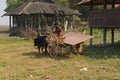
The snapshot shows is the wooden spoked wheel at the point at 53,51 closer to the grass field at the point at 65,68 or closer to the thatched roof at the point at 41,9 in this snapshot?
the grass field at the point at 65,68

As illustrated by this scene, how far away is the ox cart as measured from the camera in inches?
752

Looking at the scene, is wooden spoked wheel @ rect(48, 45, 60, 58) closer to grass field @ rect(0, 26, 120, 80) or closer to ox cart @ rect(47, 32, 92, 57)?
ox cart @ rect(47, 32, 92, 57)

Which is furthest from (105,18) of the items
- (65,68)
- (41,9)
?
(41,9)

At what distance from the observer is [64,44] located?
19156 millimetres

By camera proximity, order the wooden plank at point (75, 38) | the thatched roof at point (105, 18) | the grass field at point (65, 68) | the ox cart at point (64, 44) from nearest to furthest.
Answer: the grass field at point (65, 68), the wooden plank at point (75, 38), the ox cart at point (64, 44), the thatched roof at point (105, 18)

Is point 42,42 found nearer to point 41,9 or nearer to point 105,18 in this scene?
point 105,18

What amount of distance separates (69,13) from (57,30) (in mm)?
23752

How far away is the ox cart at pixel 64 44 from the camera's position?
62.7 ft

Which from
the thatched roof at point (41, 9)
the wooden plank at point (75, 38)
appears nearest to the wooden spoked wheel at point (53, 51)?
the wooden plank at point (75, 38)

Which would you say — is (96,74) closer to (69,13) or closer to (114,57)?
(114,57)

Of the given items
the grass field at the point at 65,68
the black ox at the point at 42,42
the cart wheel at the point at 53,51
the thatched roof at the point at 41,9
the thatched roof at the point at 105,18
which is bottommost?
the grass field at the point at 65,68

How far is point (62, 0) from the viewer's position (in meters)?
63.6

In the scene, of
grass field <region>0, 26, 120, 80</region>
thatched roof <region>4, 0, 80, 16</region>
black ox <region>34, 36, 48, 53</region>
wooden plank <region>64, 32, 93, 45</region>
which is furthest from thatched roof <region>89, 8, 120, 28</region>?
thatched roof <region>4, 0, 80, 16</region>

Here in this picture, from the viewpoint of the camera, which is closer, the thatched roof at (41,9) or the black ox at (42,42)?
the black ox at (42,42)
